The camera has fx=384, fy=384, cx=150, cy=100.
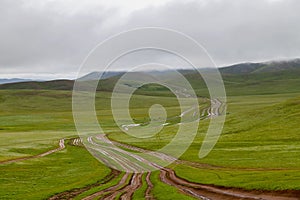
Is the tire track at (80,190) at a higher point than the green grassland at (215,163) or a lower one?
lower

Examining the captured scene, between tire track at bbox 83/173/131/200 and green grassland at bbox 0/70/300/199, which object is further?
green grassland at bbox 0/70/300/199

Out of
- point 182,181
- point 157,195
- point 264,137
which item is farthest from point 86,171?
point 264,137

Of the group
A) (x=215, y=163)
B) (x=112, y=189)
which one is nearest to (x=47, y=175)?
(x=112, y=189)

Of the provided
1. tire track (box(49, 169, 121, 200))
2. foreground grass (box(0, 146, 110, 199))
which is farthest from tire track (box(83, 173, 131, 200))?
foreground grass (box(0, 146, 110, 199))

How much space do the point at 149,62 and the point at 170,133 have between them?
69.4m

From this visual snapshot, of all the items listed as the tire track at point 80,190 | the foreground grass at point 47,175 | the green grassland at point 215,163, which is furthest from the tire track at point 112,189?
the foreground grass at point 47,175

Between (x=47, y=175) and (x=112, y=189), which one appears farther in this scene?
(x=47, y=175)

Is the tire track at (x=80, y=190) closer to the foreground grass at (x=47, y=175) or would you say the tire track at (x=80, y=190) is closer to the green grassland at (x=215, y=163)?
the foreground grass at (x=47, y=175)

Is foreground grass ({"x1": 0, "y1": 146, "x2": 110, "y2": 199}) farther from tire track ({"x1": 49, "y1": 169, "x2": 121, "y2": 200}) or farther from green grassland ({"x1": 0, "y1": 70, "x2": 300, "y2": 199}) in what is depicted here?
tire track ({"x1": 49, "y1": 169, "x2": 121, "y2": 200})

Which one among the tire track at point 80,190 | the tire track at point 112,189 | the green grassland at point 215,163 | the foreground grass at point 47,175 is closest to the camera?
the tire track at point 112,189

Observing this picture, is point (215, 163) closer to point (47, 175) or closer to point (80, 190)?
point (80, 190)

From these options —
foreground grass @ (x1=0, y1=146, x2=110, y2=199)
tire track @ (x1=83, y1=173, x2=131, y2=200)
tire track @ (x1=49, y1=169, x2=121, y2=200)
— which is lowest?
tire track @ (x1=49, y1=169, x2=121, y2=200)

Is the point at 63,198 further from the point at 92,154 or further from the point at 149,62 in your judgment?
the point at 92,154

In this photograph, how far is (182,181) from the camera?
48469 millimetres
